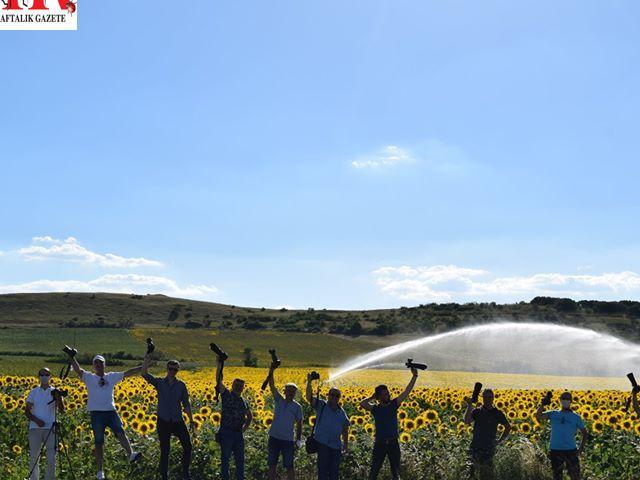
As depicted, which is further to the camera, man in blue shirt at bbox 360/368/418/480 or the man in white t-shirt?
the man in white t-shirt

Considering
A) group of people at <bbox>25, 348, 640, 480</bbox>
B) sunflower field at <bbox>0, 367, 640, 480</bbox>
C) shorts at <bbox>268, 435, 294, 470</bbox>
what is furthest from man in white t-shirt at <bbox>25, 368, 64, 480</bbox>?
shorts at <bbox>268, 435, 294, 470</bbox>

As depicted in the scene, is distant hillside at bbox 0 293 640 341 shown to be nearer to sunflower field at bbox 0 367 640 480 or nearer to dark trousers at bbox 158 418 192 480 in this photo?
sunflower field at bbox 0 367 640 480

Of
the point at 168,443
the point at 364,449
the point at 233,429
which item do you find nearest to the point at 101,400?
the point at 168,443

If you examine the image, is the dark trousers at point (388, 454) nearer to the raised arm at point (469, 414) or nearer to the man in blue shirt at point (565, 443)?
the raised arm at point (469, 414)

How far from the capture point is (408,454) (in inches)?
526

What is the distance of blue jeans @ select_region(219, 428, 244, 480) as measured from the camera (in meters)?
12.0

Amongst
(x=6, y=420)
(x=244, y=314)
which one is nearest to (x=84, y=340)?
(x=244, y=314)

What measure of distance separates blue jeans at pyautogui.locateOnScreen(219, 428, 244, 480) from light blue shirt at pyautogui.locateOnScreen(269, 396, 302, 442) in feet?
2.22

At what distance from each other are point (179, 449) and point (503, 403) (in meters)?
9.56

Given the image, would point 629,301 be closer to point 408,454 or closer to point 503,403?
point 503,403

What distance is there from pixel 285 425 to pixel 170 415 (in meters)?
1.94

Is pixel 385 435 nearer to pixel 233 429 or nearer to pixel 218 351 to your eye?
pixel 233 429

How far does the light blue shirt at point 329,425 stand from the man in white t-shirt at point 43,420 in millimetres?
4093

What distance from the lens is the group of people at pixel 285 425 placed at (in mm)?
11727
